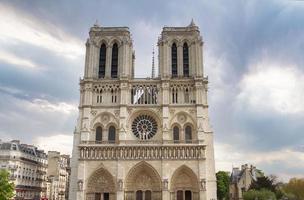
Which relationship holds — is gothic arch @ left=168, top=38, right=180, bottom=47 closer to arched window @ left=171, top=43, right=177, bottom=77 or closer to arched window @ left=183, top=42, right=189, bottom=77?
arched window @ left=171, top=43, right=177, bottom=77

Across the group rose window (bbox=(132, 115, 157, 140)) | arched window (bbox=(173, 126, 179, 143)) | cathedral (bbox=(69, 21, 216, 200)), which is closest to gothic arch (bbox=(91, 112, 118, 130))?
cathedral (bbox=(69, 21, 216, 200))

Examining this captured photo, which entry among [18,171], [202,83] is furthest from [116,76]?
[18,171]

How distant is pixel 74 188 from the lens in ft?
148

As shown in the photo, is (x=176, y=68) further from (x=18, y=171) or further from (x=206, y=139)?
(x=18, y=171)

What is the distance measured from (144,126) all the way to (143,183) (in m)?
7.26

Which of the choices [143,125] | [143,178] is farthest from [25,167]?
[143,125]

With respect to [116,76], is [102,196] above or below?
below

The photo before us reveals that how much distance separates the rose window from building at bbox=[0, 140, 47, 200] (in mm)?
15941

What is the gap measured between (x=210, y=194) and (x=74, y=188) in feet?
54.2

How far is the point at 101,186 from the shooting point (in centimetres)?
4516

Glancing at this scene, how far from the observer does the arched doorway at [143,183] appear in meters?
44.7

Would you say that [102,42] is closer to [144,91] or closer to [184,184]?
[144,91]

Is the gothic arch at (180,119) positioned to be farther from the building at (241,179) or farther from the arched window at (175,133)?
the building at (241,179)

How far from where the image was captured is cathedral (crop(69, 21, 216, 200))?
44688 mm
